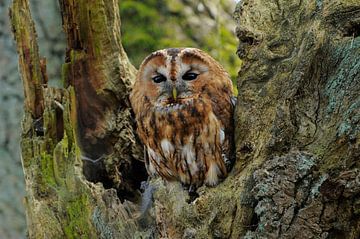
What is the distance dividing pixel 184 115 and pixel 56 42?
129 cm

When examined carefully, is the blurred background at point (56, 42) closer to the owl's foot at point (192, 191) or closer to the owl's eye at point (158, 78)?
the owl's eye at point (158, 78)

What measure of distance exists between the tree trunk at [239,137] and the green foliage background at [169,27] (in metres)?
0.81

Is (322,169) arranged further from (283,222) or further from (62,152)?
(62,152)

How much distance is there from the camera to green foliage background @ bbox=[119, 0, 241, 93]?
12.6 feet

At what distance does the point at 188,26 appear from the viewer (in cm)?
393

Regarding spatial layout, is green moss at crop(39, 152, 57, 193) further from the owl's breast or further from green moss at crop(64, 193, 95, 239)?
the owl's breast

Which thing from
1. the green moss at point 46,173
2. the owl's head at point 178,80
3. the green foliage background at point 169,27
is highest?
the green foliage background at point 169,27

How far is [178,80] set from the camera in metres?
2.78

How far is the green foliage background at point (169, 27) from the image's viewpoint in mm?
3854

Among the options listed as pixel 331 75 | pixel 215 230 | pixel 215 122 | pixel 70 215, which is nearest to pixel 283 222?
pixel 215 230

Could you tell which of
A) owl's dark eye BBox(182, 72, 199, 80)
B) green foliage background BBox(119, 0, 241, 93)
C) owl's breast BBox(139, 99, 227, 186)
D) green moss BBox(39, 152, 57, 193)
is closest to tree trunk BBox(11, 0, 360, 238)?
green moss BBox(39, 152, 57, 193)

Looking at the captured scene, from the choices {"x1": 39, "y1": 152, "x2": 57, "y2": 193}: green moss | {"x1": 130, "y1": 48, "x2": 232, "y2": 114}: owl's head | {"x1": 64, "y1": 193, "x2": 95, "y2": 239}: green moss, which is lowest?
{"x1": 64, "y1": 193, "x2": 95, "y2": 239}: green moss

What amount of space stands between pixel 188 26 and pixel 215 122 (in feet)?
4.67

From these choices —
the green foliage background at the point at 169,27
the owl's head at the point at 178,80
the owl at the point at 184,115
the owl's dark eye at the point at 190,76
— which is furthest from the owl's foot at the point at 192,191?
the green foliage background at the point at 169,27
